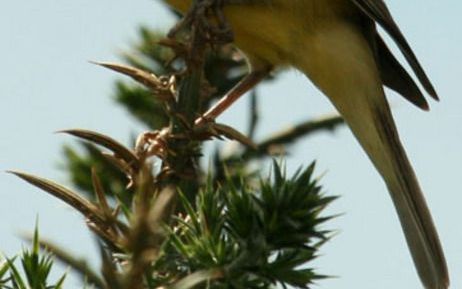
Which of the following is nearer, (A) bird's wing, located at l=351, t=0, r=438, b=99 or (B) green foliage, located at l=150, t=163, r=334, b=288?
(B) green foliage, located at l=150, t=163, r=334, b=288

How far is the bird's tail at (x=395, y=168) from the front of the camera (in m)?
3.86

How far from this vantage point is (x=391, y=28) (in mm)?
3941

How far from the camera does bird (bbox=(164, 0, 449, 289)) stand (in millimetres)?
3883

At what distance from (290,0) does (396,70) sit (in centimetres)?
76

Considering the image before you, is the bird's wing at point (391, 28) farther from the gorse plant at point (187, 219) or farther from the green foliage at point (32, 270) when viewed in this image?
the green foliage at point (32, 270)

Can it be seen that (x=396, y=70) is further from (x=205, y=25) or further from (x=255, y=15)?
A: (x=205, y=25)

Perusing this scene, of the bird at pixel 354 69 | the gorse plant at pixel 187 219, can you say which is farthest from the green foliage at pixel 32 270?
the bird at pixel 354 69

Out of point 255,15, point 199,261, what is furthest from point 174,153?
point 255,15

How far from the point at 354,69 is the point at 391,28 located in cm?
38

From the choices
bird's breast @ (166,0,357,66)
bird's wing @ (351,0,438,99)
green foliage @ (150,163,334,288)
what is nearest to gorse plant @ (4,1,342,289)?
green foliage @ (150,163,334,288)

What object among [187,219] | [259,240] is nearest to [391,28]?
[187,219]

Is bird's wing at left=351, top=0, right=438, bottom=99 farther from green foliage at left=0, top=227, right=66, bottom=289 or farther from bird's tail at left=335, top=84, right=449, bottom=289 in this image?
green foliage at left=0, top=227, right=66, bottom=289

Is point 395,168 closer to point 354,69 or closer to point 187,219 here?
point 354,69

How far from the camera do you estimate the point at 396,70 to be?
4.47 meters
